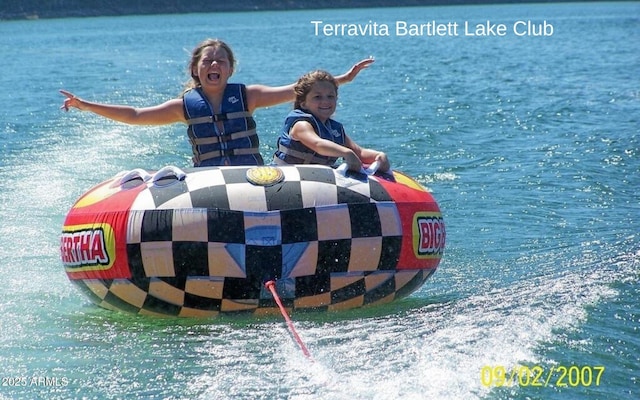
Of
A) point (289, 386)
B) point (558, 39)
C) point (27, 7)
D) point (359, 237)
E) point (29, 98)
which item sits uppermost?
point (27, 7)

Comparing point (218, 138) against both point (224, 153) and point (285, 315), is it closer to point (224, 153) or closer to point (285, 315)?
point (224, 153)

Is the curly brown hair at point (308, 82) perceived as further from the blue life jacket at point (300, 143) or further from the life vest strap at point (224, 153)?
the life vest strap at point (224, 153)

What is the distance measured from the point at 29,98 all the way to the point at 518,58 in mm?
11745

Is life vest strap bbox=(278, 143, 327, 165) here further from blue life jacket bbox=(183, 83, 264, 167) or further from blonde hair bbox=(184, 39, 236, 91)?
blonde hair bbox=(184, 39, 236, 91)

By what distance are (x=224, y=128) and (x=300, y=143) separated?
0.55 meters

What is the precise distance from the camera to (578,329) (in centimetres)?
514

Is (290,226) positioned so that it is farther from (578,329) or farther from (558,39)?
(558,39)

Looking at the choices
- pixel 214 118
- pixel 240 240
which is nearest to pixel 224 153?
pixel 214 118

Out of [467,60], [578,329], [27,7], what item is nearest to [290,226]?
[578,329]

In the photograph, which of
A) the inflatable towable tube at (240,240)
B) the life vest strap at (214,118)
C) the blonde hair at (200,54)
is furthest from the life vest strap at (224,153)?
the inflatable towable tube at (240,240)

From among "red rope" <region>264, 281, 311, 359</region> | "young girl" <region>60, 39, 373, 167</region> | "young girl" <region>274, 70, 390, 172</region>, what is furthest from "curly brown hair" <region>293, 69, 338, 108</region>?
"red rope" <region>264, 281, 311, 359</region>

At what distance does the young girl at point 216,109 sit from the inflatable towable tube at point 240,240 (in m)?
0.70
